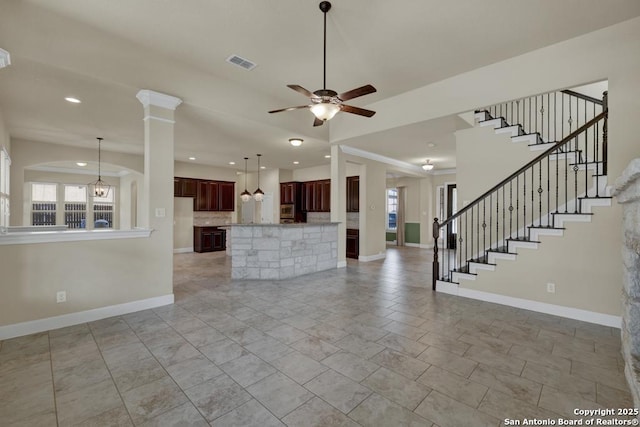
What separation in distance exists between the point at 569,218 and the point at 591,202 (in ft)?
0.92

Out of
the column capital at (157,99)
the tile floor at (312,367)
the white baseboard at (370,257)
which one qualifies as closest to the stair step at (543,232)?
the tile floor at (312,367)

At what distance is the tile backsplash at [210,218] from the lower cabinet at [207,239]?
36 centimetres

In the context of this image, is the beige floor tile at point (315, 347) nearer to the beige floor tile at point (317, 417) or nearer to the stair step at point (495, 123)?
the beige floor tile at point (317, 417)

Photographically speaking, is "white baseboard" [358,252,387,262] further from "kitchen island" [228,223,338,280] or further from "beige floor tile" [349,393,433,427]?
"beige floor tile" [349,393,433,427]

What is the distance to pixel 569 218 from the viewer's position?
359 centimetres

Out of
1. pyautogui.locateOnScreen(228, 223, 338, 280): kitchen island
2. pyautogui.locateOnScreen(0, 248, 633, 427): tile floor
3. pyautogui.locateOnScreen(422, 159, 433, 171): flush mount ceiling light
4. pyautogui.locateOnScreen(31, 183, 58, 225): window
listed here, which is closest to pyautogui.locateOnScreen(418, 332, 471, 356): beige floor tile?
pyautogui.locateOnScreen(0, 248, 633, 427): tile floor

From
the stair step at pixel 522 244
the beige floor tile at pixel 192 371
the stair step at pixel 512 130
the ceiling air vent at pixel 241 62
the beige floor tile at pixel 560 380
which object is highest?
the ceiling air vent at pixel 241 62

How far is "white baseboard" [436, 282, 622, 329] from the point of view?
10.9 ft

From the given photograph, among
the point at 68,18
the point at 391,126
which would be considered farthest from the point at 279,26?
the point at 391,126

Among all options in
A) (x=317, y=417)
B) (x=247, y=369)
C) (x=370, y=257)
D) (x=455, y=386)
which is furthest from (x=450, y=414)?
(x=370, y=257)

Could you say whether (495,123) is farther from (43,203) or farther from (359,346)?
(43,203)

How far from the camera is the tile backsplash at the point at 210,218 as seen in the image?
9.66 m

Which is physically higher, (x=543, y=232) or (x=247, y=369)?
(x=543, y=232)

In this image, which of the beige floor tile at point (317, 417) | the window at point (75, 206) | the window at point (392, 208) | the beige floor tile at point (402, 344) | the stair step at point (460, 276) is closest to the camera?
the beige floor tile at point (317, 417)
